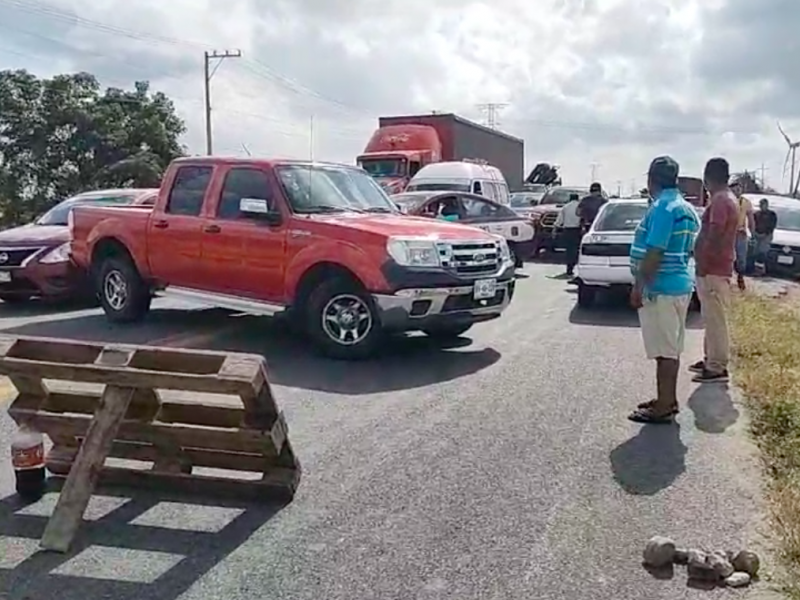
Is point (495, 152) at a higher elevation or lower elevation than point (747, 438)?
higher

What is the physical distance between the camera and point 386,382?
795cm

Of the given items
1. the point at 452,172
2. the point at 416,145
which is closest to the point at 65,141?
the point at 416,145

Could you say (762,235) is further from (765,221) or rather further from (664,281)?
(664,281)

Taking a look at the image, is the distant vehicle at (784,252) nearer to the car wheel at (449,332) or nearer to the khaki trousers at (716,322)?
the car wheel at (449,332)

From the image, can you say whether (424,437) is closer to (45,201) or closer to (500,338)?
(500,338)

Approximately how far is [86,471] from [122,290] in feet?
21.9

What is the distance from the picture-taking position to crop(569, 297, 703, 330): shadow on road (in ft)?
37.9

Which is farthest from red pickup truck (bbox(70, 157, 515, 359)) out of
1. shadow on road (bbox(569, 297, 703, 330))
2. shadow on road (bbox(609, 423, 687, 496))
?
shadow on road (bbox(609, 423, 687, 496))

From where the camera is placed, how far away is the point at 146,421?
5.08 meters

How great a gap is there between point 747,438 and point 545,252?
1655 cm

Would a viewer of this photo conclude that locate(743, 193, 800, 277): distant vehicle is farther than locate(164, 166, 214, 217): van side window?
Yes

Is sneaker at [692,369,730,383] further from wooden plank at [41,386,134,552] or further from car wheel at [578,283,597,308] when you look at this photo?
wooden plank at [41,386,134,552]

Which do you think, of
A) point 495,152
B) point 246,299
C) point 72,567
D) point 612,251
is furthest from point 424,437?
point 495,152

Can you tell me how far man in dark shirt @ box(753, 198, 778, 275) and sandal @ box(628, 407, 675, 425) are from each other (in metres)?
13.9
